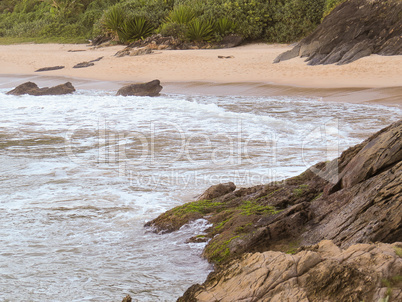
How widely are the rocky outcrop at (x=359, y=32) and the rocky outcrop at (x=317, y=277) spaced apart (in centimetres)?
1418

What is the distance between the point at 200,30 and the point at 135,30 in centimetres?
380

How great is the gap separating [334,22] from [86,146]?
11466 millimetres

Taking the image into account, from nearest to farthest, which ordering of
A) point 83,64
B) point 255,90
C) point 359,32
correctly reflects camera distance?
point 255,90
point 359,32
point 83,64

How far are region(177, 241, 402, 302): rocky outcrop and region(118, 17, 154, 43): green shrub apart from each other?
22.4m

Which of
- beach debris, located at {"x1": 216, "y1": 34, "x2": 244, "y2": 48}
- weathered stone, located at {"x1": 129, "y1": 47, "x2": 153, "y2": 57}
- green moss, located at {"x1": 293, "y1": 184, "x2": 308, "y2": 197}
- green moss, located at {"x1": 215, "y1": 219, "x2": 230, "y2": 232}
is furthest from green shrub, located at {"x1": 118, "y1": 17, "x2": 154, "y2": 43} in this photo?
green moss, located at {"x1": 215, "y1": 219, "x2": 230, "y2": 232}

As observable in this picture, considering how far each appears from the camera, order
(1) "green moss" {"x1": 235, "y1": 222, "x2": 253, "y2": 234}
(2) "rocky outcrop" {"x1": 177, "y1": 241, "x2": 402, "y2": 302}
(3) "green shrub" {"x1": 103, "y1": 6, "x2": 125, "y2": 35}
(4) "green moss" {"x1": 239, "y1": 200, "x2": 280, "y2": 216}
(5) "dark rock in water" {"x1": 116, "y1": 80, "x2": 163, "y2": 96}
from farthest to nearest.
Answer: (3) "green shrub" {"x1": 103, "y1": 6, "x2": 125, "y2": 35} < (5) "dark rock in water" {"x1": 116, "y1": 80, "x2": 163, "y2": 96} < (4) "green moss" {"x1": 239, "y1": 200, "x2": 280, "y2": 216} < (1) "green moss" {"x1": 235, "y1": 222, "x2": 253, "y2": 234} < (2) "rocky outcrop" {"x1": 177, "y1": 241, "x2": 402, "y2": 302}

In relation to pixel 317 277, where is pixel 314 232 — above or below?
below

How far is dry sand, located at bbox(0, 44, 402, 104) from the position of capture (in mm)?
14091

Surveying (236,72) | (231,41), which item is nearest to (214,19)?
(231,41)

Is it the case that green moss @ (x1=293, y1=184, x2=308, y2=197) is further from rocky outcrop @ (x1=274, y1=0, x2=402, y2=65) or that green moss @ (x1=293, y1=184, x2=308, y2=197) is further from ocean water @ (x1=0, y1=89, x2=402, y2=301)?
rocky outcrop @ (x1=274, y1=0, x2=402, y2=65)

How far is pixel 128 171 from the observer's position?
7.05m

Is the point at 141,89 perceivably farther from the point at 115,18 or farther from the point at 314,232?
the point at 314,232

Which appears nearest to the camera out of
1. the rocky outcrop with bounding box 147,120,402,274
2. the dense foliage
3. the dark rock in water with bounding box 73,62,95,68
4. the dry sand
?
the rocky outcrop with bounding box 147,120,402,274

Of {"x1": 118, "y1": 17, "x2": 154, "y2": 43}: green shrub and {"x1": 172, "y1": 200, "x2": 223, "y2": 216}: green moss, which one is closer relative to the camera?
{"x1": 172, "y1": 200, "x2": 223, "y2": 216}: green moss
